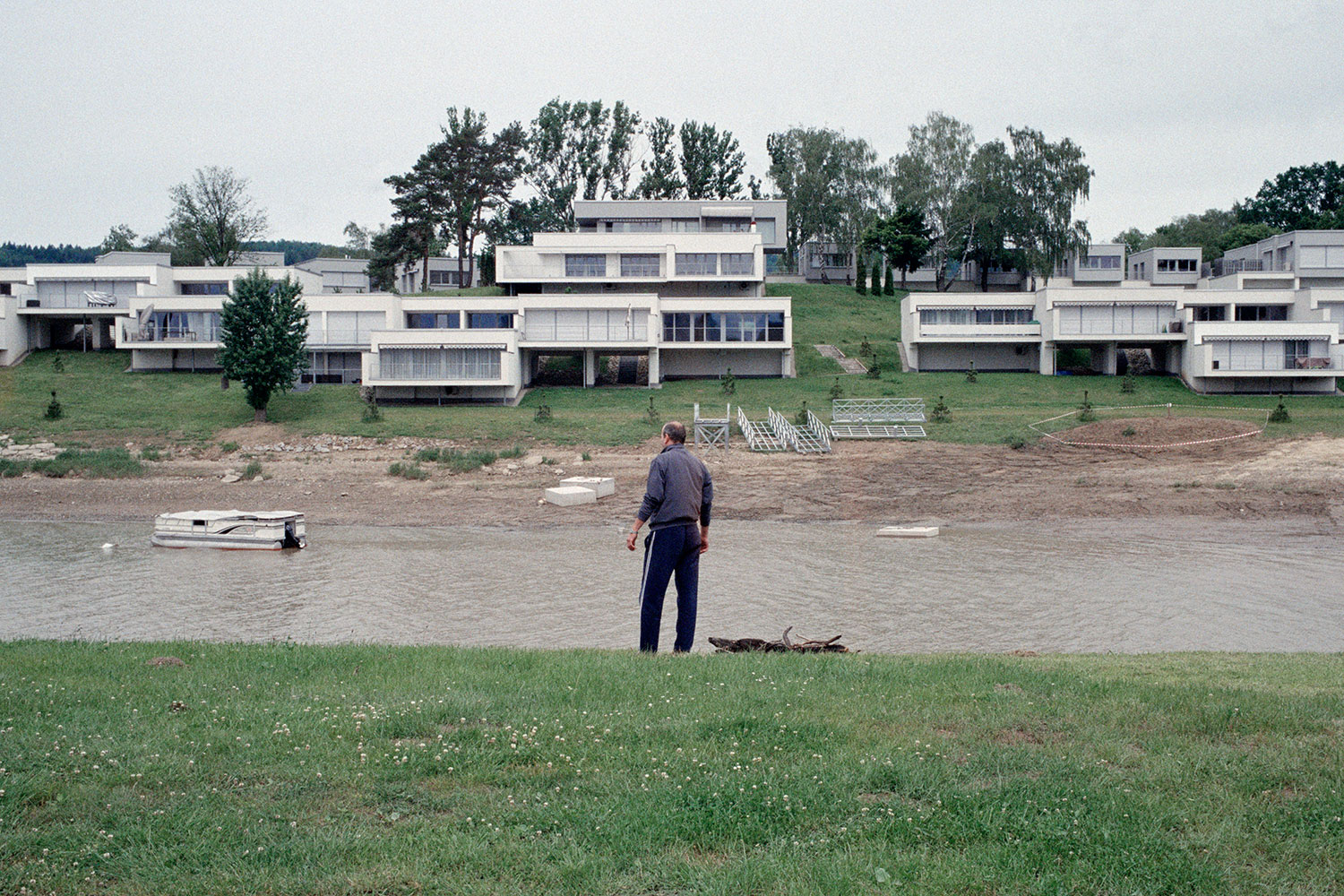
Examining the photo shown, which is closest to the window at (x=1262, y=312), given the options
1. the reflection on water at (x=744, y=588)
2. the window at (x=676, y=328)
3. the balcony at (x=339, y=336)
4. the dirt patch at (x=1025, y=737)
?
the window at (x=676, y=328)

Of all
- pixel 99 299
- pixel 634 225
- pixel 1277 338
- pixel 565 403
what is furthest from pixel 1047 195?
pixel 99 299

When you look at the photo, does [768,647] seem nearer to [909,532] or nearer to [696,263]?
[909,532]

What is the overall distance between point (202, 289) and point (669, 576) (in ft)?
223

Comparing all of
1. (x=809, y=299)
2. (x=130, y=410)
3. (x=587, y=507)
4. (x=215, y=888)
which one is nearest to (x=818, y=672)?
(x=215, y=888)

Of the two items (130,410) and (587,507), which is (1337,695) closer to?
(587,507)

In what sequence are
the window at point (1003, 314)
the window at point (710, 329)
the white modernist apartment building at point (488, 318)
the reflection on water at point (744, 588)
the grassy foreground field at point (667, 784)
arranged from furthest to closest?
the window at point (1003, 314) → the window at point (710, 329) → the white modernist apartment building at point (488, 318) → the reflection on water at point (744, 588) → the grassy foreground field at point (667, 784)

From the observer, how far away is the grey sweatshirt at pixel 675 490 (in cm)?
1077

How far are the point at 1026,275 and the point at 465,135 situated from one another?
4659cm

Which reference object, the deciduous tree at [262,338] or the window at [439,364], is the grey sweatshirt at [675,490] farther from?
the window at [439,364]

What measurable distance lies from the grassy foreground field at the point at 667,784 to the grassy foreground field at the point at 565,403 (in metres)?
34.2

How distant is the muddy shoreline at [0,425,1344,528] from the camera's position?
32.8 meters

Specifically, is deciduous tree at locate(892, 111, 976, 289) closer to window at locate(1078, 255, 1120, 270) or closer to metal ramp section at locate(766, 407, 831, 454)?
window at locate(1078, 255, 1120, 270)

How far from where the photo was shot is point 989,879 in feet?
15.5

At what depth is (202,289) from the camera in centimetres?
7006
